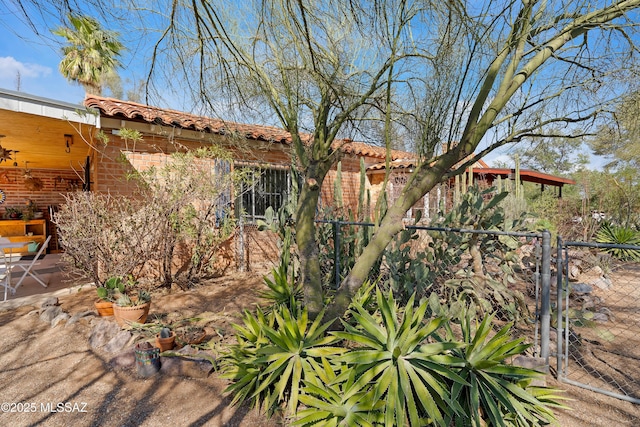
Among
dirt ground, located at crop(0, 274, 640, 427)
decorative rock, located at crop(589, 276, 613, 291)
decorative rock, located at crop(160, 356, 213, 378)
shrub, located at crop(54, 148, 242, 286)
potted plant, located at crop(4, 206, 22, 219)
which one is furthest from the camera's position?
potted plant, located at crop(4, 206, 22, 219)

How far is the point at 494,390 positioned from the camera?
7.24 ft

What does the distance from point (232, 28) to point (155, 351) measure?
343cm

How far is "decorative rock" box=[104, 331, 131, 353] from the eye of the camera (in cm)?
363

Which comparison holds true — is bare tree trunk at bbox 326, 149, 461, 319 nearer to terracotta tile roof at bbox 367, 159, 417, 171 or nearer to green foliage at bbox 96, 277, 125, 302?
green foliage at bbox 96, 277, 125, 302

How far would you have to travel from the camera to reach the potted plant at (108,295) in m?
4.53

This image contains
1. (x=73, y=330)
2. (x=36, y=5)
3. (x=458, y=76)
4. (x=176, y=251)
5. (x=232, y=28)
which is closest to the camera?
(x=36, y=5)

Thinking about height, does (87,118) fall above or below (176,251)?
above

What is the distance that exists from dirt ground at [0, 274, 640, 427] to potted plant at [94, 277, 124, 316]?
41 centimetres

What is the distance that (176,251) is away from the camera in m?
6.52

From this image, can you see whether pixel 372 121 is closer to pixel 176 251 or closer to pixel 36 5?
pixel 36 5

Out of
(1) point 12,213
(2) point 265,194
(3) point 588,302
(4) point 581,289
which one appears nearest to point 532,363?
(3) point 588,302

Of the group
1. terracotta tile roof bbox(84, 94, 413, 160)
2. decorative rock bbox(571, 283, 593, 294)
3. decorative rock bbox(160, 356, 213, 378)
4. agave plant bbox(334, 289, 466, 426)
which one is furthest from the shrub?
decorative rock bbox(571, 283, 593, 294)

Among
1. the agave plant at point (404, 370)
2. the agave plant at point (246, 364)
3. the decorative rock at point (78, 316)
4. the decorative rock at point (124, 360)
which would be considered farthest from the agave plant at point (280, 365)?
the decorative rock at point (78, 316)

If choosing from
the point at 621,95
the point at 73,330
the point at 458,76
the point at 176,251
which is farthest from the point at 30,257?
the point at 621,95
